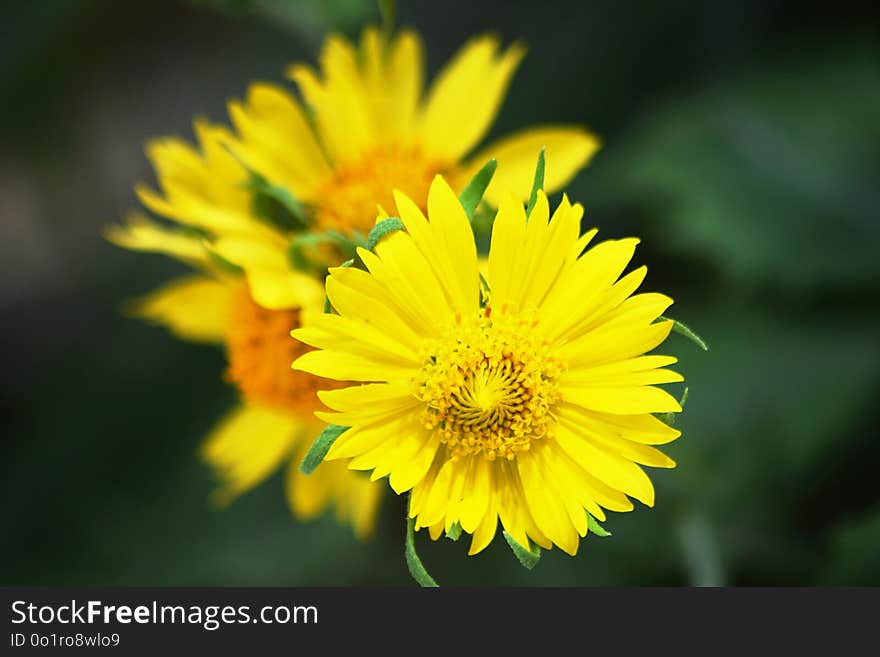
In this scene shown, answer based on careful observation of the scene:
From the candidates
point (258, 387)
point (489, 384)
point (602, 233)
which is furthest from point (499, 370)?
point (602, 233)

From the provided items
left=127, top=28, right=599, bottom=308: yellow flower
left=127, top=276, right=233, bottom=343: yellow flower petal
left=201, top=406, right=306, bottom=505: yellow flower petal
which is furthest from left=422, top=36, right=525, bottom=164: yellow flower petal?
left=201, top=406, right=306, bottom=505: yellow flower petal

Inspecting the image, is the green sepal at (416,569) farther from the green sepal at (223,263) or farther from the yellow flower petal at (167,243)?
the yellow flower petal at (167,243)

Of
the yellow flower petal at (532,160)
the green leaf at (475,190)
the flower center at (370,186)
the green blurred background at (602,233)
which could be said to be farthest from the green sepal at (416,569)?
the green blurred background at (602,233)

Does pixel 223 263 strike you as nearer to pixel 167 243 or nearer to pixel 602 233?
pixel 167 243

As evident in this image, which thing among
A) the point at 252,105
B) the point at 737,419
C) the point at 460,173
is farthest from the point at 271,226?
the point at 737,419

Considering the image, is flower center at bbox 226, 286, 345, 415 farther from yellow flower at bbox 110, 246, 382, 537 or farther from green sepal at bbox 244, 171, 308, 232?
green sepal at bbox 244, 171, 308, 232

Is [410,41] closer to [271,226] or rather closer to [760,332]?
[271,226]
